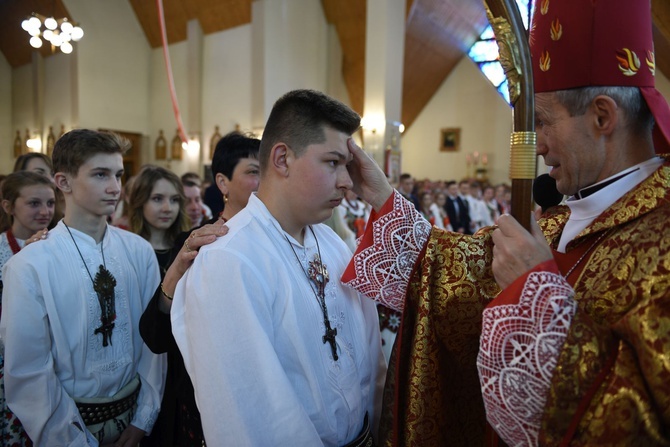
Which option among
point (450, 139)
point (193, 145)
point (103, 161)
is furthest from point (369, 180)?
point (450, 139)

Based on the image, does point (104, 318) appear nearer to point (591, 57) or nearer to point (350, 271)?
point (350, 271)

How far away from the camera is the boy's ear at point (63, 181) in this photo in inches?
81.3

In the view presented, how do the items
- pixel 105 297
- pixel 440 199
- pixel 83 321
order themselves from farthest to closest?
pixel 440 199, pixel 105 297, pixel 83 321

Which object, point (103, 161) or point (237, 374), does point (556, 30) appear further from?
point (103, 161)

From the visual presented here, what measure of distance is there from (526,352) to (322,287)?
0.69 m

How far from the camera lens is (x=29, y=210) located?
112 inches

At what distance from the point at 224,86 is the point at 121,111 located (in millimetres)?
3952

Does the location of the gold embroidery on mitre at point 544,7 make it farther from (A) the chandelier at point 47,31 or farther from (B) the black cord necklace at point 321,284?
(A) the chandelier at point 47,31

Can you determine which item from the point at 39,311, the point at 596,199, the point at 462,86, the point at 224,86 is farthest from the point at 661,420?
the point at 462,86

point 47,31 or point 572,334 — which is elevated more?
point 47,31

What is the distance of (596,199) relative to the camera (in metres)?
1.27

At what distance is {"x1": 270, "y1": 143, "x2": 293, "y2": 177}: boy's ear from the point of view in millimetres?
1462

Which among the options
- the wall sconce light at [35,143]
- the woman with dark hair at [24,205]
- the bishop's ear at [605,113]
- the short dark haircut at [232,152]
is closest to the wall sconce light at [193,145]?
the wall sconce light at [35,143]

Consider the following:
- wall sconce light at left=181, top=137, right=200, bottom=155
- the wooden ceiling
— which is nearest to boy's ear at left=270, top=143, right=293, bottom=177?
the wooden ceiling
